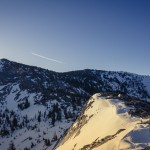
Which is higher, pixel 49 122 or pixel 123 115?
pixel 123 115

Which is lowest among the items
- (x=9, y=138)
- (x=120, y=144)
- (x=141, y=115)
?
(x=9, y=138)

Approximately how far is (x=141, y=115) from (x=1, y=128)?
504ft

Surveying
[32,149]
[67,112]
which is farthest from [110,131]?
[67,112]

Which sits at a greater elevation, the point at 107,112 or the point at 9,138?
the point at 107,112

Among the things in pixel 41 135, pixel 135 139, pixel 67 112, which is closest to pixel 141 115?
pixel 135 139

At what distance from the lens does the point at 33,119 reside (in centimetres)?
18938

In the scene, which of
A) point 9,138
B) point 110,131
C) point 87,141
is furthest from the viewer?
point 9,138

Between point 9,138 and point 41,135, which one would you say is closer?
point 41,135

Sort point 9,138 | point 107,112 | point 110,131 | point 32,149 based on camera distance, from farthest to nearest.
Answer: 1. point 9,138
2. point 32,149
3. point 107,112
4. point 110,131

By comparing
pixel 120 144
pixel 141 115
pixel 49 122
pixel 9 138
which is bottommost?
pixel 9 138

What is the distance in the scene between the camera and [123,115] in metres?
45.2

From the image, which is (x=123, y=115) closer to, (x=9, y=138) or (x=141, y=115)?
(x=141, y=115)

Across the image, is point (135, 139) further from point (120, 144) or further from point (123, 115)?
point (123, 115)

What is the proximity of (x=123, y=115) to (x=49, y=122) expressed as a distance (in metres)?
132
